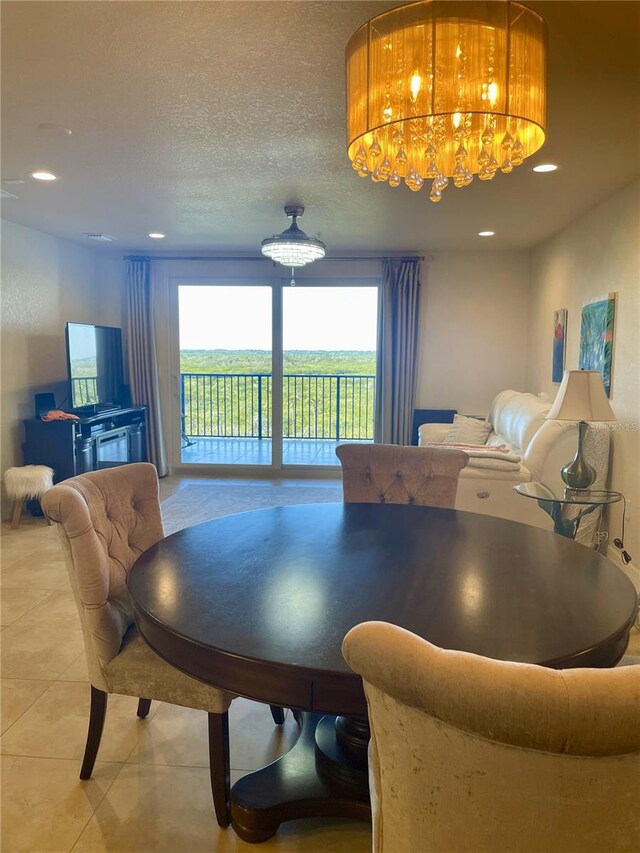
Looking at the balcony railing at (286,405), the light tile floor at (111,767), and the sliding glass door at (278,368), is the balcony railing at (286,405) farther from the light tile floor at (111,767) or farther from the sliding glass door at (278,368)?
the light tile floor at (111,767)

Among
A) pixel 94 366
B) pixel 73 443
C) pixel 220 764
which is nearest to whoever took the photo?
pixel 220 764

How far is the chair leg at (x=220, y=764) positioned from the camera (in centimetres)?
161

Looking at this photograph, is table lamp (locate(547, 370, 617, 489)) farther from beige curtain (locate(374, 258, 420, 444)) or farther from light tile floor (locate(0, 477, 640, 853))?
beige curtain (locate(374, 258, 420, 444))

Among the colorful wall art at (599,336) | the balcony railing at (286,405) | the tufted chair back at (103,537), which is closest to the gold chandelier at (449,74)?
the tufted chair back at (103,537)

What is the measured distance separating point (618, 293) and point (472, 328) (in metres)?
2.45

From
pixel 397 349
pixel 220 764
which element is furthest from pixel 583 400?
pixel 397 349

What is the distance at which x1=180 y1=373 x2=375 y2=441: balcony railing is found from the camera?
6.97 m

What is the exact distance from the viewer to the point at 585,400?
3068mm

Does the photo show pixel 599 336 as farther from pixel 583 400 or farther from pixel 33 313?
pixel 33 313

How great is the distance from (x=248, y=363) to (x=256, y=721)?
15.9 ft

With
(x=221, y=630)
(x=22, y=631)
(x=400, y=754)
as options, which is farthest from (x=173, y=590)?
(x=22, y=631)

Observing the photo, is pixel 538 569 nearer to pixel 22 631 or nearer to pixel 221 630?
pixel 221 630

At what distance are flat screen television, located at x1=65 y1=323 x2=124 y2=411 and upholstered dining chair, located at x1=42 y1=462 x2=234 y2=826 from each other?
3.60 meters

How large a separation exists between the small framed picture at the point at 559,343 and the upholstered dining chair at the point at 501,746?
14.9ft
